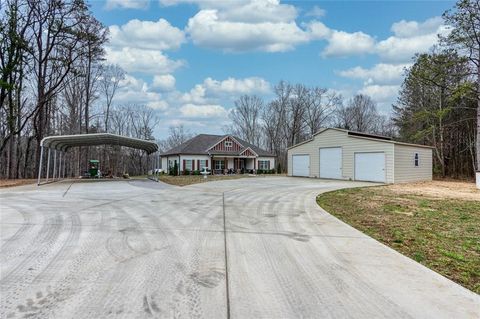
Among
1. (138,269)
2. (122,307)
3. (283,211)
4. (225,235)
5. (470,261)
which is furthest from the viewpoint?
(283,211)

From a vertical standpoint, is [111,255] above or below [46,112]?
below

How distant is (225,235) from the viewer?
230 inches

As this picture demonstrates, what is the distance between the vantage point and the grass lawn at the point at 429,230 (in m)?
4.36

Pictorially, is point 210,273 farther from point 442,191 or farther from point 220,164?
point 220,164

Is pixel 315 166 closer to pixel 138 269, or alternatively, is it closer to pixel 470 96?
pixel 470 96

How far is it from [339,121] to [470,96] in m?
26.5

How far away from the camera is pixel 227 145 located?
3788 cm

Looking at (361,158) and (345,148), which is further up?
(345,148)

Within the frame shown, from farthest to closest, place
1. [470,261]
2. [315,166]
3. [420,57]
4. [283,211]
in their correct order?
[315,166]
[420,57]
[283,211]
[470,261]

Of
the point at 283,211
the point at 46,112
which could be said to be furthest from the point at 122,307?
the point at 46,112

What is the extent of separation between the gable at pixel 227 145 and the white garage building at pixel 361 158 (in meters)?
11.6

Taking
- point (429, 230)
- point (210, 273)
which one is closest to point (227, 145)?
point (429, 230)

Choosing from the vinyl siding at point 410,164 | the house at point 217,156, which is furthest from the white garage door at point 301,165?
the house at point 217,156

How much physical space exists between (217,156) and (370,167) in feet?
59.3
